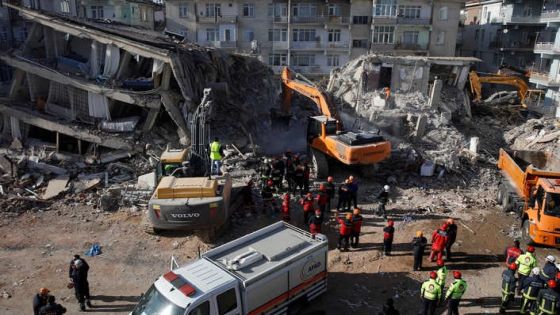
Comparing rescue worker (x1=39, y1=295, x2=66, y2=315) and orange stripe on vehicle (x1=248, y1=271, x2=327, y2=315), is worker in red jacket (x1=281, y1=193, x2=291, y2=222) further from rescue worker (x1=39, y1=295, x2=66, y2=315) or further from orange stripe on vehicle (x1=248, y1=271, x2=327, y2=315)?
rescue worker (x1=39, y1=295, x2=66, y2=315)

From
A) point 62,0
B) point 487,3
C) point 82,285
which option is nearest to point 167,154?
point 82,285

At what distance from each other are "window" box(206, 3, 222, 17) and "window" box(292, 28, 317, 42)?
664cm

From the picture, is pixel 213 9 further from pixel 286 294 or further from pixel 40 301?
pixel 286 294

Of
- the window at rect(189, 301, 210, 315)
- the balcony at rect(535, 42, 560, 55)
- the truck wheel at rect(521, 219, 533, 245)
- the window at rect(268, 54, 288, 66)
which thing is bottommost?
the truck wheel at rect(521, 219, 533, 245)

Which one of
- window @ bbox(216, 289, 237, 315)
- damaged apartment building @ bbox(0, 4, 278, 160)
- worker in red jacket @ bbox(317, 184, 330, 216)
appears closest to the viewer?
window @ bbox(216, 289, 237, 315)

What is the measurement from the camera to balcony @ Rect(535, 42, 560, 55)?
33.1m

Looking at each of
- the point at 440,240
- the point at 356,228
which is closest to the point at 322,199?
the point at 356,228

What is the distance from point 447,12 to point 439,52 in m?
3.39

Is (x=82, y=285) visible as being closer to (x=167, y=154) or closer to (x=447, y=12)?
(x=167, y=154)

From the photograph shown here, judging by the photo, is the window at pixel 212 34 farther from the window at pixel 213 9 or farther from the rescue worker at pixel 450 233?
the rescue worker at pixel 450 233

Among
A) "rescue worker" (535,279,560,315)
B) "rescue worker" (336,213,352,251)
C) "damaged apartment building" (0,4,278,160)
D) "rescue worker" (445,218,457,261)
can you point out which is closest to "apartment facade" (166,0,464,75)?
"damaged apartment building" (0,4,278,160)

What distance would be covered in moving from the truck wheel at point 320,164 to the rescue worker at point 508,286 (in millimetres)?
8378

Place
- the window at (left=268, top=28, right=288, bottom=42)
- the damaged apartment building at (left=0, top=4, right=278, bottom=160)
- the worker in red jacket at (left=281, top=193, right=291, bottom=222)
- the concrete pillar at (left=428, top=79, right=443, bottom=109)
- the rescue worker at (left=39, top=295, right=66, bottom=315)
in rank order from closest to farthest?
the rescue worker at (left=39, top=295, right=66, bottom=315) → the worker in red jacket at (left=281, top=193, right=291, bottom=222) → the damaged apartment building at (left=0, top=4, right=278, bottom=160) → the concrete pillar at (left=428, top=79, right=443, bottom=109) → the window at (left=268, top=28, right=288, bottom=42)

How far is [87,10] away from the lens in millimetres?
38500
